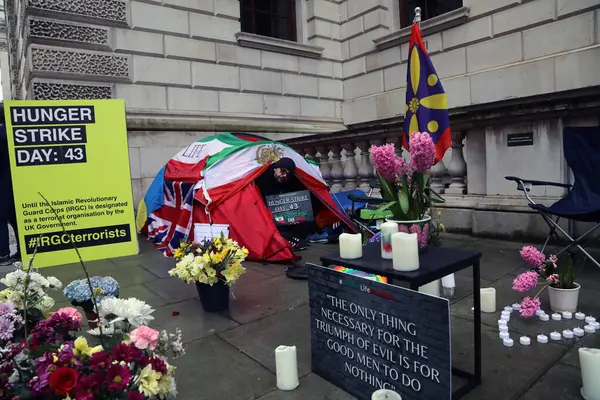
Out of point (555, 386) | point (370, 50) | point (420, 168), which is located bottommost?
point (555, 386)

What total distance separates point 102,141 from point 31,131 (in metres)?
0.76

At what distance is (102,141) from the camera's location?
5410 millimetres

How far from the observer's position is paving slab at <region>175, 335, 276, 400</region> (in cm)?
215

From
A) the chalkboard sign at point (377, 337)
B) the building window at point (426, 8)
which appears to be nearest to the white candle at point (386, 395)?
the chalkboard sign at point (377, 337)

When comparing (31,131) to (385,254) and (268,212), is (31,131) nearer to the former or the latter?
(268,212)

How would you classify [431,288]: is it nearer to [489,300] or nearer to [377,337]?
[489,300]

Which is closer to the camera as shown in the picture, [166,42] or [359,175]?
[359,175]

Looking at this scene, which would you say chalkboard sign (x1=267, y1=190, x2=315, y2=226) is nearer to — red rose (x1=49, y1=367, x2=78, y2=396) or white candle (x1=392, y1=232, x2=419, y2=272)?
white candle (x1=392, y1=232, x2=419, y2=272)

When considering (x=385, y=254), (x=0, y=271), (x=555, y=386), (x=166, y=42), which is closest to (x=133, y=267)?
(x=0, y=271)

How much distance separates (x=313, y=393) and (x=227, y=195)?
336cm

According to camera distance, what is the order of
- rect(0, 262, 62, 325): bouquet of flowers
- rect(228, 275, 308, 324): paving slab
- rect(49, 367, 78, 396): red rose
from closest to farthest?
rect(49, 367, 78, 396): red rose
rect(0, 262, 62, 325): bouquet of flowers
rect(228, 275, 308, 324): paving slab

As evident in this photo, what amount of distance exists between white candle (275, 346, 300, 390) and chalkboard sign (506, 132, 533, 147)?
170 inches

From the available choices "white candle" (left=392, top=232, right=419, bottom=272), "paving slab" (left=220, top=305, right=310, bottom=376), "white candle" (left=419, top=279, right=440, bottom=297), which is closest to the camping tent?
"paving slab" (left=220, top=305, right=310, bottom=376)

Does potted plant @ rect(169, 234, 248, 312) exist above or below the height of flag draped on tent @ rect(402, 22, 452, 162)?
below
